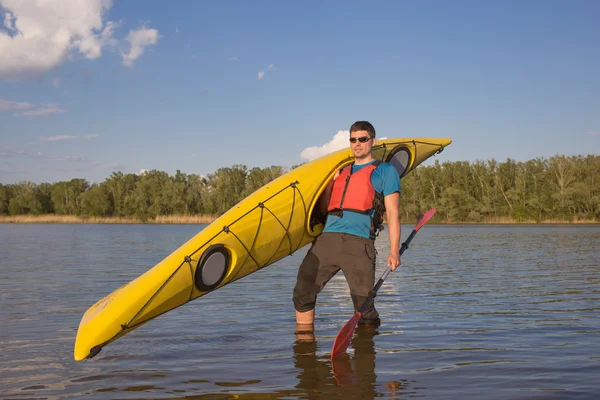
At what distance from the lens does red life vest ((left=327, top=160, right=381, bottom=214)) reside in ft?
16.7

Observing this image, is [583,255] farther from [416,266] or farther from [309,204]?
[309,204]

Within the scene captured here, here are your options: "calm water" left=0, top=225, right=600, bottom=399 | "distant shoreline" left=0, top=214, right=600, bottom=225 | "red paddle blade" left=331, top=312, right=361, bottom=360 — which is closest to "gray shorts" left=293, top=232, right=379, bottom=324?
"red paddle blade" left=331, top=312, right=361, bottom=360

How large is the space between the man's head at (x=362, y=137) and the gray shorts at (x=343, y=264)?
73cm

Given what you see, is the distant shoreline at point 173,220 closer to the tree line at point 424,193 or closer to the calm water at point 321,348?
the tree line at point 424,193

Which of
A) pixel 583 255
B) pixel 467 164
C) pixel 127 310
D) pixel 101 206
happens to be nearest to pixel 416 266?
pixel 583 255

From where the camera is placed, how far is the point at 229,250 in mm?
5723

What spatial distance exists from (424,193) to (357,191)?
63.1 metres

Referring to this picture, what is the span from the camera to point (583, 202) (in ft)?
187

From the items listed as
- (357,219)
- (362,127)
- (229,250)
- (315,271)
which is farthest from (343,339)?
(362,127)

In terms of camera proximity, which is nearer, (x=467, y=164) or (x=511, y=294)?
(x=511, y=294)

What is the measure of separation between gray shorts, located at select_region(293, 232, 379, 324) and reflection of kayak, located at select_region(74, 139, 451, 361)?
2.17ft

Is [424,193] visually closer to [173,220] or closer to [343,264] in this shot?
[173,220]

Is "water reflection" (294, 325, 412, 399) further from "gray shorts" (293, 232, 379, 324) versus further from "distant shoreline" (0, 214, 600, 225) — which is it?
"distant shoreline" (0, 214, 600, 225)

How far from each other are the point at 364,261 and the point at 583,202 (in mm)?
58104
